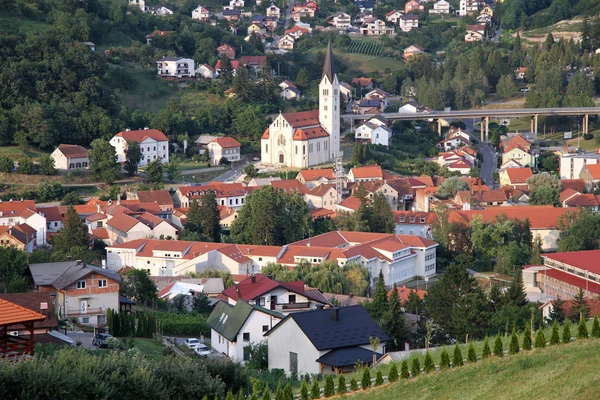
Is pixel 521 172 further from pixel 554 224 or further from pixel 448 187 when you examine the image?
pixel 554 224

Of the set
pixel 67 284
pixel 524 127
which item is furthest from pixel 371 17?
pixel 67 284

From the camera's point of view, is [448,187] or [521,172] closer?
[448,187]

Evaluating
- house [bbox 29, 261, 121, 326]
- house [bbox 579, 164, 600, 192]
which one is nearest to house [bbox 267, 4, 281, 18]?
house [bbox 579, 164, 600, 192]

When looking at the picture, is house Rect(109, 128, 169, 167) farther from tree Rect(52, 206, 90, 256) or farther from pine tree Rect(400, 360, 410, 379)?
pine tree Rect(400, 360, 410, 379)

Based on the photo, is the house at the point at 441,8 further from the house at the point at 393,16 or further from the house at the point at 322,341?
the house at the point at 322,341

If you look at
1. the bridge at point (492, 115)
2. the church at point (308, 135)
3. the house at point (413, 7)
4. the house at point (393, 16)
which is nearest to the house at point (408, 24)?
the house at point (393, 16)
